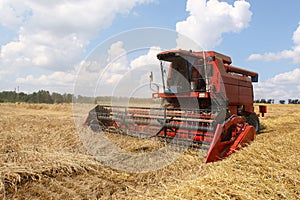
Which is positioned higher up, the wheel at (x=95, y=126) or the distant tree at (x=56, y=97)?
the distant tree at (x=56, y=97)

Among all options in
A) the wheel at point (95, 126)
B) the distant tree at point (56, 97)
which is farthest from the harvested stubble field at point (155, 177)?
the distant tree at point (56, 97)

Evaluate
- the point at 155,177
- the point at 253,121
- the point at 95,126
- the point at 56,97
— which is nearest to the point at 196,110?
the point at 155,177

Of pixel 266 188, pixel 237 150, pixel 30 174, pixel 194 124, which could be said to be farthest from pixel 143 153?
pixel 266 188

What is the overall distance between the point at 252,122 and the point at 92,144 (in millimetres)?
6047

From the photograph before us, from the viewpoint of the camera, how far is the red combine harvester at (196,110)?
522 centimetres

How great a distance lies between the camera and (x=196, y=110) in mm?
5578

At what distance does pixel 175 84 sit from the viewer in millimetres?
7969

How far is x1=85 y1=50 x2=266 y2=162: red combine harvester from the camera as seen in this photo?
522cm

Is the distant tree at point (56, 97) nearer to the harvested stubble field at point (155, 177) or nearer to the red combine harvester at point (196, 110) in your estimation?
the red combine harvester at point (196, 110)

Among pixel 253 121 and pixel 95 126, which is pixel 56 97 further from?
pixel 253 121

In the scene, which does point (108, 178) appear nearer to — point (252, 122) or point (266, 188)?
point (266, 188)

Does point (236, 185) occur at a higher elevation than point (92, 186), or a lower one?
higher

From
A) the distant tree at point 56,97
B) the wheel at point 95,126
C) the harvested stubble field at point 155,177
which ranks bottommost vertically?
the harvested stubble field at point 155,177

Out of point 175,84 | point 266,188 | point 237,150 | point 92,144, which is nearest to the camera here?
point 266,188
